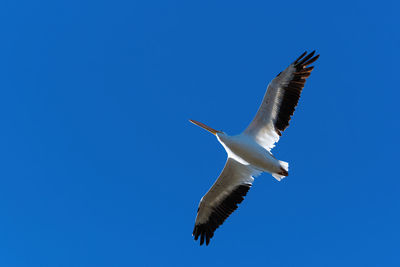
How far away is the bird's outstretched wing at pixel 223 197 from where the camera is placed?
12.5m

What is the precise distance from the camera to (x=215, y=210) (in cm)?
1264

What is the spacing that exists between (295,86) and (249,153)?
7.08 feet

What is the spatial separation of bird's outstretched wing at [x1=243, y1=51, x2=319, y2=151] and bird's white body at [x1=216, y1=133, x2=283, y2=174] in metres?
0.70

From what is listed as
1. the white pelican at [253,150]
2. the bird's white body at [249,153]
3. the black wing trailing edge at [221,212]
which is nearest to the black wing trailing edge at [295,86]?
the white pelican at [253,150]

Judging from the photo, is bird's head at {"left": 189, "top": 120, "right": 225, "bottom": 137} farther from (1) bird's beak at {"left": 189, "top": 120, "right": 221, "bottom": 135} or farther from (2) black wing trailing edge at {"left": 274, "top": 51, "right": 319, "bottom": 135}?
(2) black wing trailing edge at {"left": 274, "top": 51, "right": 319, "bottom": 135}

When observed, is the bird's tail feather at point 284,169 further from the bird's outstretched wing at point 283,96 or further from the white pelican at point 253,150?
the bird's outstretched wing at point 283,96

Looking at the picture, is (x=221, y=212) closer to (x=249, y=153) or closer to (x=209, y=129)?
(x=249, y=153)

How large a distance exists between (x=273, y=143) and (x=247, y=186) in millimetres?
1467

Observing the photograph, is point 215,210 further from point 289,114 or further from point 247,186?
point 289,114

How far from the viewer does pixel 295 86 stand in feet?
38.0

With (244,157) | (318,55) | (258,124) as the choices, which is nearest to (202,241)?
(244,157)

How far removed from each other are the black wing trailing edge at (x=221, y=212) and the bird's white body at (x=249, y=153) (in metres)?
0.99

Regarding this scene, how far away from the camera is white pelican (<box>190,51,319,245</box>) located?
11.6m

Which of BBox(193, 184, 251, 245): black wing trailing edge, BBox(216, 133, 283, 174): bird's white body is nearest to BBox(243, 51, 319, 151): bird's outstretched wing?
BBox(216, 133, 283, 174): bird's white body
